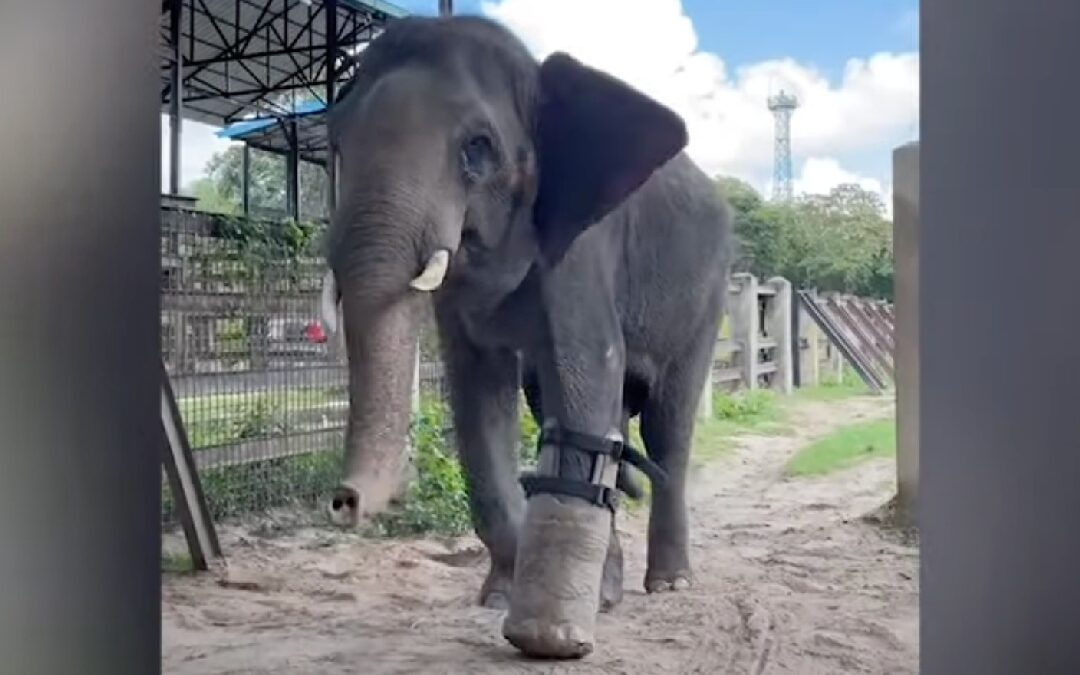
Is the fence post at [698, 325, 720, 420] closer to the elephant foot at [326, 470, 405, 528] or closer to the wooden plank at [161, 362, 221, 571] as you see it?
the elephant foot at [326, 470, 405, 528]

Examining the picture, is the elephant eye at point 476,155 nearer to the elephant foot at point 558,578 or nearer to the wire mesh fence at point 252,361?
the wire mesh fence at point 252,361

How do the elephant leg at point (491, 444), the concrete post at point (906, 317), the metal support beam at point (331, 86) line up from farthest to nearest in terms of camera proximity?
the elephant leg at point (491, 444) → the metal support beam at point (331, 86) → the concrete post at point (906, 317)

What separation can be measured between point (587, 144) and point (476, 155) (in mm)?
160

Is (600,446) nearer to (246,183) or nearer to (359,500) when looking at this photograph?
(359,500)

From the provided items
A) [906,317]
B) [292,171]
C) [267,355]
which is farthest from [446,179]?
[906,317]

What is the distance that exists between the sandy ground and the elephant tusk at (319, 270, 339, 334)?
0.25 m

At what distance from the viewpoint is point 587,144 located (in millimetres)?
1354

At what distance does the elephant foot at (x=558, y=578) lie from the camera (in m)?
1.29

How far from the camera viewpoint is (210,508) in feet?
4.29

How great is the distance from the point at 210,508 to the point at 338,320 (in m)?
0.29

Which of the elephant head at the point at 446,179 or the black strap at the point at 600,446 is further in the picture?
the black strap at the point at 600,446

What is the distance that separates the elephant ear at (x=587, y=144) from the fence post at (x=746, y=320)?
0.17 meters

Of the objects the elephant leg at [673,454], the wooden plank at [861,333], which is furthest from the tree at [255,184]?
the wooden plank at [861,333]
